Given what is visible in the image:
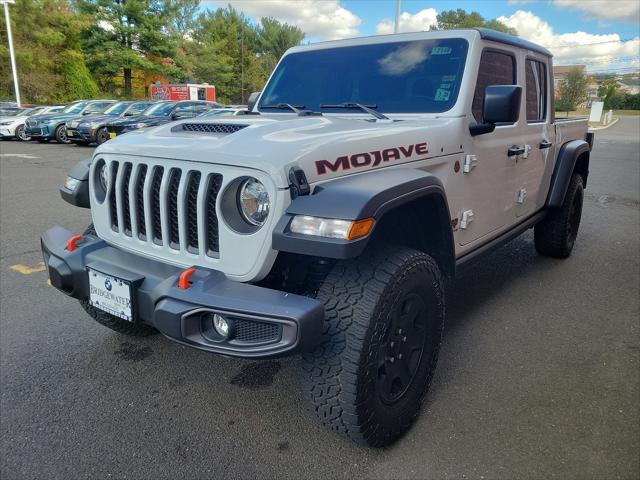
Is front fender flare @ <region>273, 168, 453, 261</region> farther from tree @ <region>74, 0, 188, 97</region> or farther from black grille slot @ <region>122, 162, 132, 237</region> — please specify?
tree @ <region>74, 0, 188, 97</region>

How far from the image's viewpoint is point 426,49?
10.4 feet

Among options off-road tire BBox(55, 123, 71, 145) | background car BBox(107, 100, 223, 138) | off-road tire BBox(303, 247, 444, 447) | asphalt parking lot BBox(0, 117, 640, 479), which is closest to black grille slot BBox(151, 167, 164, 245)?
off-road tire BBox(303, 247, 444, 447)

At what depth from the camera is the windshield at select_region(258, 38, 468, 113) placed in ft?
10.00

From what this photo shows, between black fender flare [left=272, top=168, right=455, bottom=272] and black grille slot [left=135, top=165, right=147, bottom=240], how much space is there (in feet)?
A: 2.77

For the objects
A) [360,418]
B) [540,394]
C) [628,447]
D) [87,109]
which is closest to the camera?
[360,418]

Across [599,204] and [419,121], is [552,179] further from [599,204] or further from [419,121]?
[599,204]

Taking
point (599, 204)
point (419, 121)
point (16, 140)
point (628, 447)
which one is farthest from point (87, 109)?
point (628, 447)

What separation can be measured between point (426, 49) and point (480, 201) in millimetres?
1026

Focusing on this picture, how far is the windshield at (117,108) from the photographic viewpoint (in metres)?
17.3

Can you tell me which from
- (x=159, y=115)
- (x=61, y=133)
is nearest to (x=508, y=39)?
(x=159, y=115)

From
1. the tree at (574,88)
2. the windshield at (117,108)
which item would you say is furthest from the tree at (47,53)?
the tree at (574,88)

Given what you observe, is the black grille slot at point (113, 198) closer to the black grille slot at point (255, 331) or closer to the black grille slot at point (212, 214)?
the black grille slot at point (212, 214)

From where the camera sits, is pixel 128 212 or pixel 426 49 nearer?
pixel 128 212

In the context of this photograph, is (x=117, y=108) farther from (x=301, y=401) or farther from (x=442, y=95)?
(x=301, y=401)
